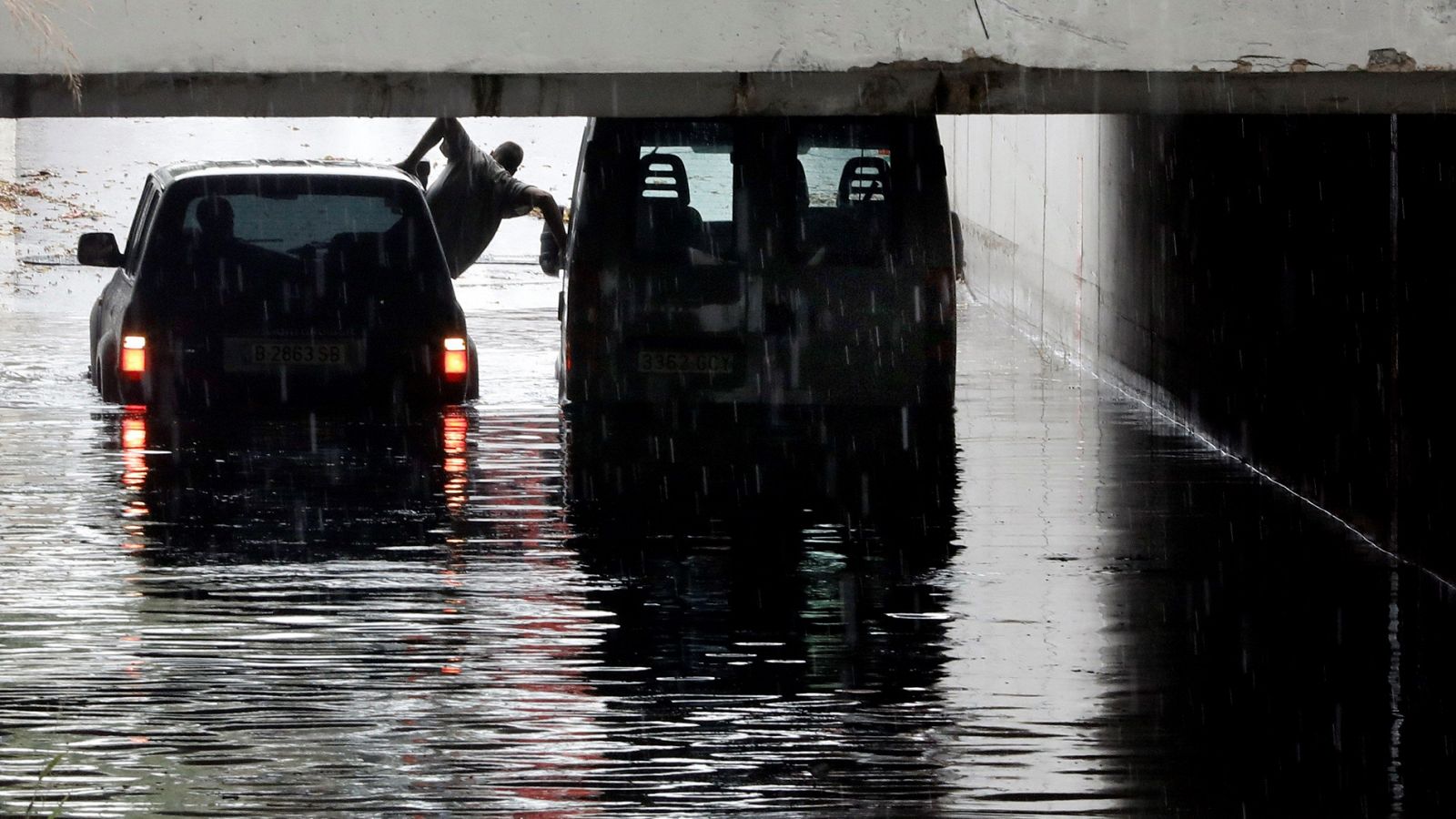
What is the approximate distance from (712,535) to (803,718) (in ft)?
10.4

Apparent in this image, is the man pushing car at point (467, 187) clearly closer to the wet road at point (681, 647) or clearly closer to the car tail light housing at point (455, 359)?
the car tail light housing at point (455, 359)

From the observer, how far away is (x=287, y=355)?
11.5 metres

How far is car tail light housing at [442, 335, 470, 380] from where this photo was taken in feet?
38.9

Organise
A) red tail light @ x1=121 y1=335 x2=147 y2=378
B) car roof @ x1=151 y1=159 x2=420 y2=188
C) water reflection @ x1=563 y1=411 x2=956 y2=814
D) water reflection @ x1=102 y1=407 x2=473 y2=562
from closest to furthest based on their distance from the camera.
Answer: water reflection @ x1=563 y1=411 x2=956 y2=814, water reflection @ x1=102 y1=407 x2=473 y2=562, car roof @ x1=151 y1=159 x2=420 y2=188, red tail light @ x1=121 y1=335 x2=147 y2=378

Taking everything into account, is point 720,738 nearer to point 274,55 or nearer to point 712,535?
point 274,55

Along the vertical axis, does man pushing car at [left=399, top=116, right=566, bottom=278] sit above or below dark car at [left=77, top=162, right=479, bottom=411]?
above

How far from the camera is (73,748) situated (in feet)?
20.8

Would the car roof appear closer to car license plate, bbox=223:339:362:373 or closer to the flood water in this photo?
car license plate, bbox=223:339:362:373

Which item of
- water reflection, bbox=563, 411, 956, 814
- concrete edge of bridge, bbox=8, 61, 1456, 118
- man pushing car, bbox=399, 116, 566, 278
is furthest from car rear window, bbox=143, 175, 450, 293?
man pushing car, bbox=399, 116, 566, 278

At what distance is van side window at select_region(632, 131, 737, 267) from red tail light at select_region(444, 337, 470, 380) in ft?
3.22

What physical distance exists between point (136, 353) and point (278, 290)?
744 mm

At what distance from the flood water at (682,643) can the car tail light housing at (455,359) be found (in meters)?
0.50

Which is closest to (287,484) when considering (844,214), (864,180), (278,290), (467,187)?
(278,290)

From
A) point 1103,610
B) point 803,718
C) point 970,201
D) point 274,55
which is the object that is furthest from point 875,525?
point 970,201
